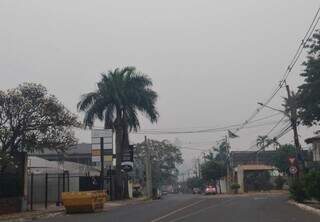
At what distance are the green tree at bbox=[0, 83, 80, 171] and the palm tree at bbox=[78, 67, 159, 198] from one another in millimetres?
18655

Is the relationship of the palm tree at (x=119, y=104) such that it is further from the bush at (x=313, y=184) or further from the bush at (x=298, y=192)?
the bush at (x=313, y=184)

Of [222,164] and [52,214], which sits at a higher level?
[222,164]

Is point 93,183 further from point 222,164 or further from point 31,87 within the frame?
point 222,164

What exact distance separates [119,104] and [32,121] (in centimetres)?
2038

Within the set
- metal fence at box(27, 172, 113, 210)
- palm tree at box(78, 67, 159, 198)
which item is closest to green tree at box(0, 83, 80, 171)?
metal fence at box(27, 172, 113, 210)

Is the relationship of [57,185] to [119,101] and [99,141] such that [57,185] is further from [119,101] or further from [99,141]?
[119,101]

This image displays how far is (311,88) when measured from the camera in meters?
31.5

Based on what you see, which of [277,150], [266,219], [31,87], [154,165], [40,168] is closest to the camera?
[266,219]

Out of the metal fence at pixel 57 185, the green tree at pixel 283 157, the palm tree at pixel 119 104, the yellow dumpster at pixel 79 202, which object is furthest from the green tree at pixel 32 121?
the green tree at pixel 283 157

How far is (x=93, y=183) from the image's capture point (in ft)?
172

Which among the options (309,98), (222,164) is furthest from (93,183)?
(222,164)

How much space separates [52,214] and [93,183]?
18602mm

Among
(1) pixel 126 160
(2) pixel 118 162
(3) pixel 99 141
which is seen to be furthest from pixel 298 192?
(1) pixel 126 160

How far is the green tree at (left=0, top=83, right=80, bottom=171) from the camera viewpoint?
36.2 m
